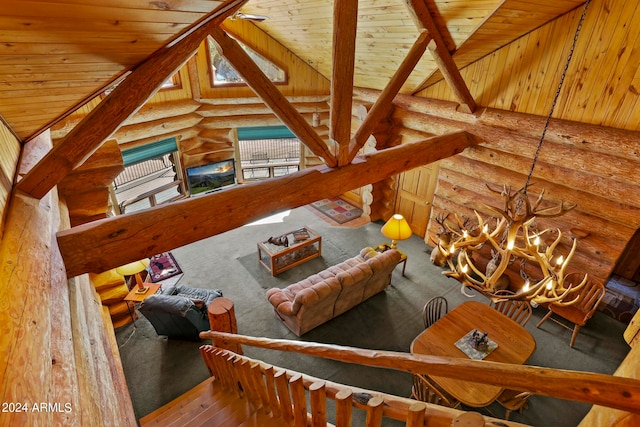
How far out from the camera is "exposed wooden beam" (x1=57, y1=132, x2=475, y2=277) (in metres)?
2.66

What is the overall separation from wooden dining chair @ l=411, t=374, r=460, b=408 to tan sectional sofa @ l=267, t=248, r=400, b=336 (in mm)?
1654

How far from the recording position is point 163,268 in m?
6.42

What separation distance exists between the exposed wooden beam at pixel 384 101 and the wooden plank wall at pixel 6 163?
10.2 ft

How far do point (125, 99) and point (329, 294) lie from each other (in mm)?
3416

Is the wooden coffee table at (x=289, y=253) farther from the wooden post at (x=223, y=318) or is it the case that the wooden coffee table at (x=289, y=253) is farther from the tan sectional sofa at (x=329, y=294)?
the wooden post at (x=223, y=318)

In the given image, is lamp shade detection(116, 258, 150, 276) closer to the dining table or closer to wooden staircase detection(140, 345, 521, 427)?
wooden staircase detection(140, 345, 521, 427)

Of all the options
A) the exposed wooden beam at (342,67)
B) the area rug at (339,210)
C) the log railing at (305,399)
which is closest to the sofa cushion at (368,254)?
the area rug at (339,210)

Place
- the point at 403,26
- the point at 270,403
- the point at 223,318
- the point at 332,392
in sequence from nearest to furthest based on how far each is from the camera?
1. the point at 332,392
2. the point at 270,403
3. the point at 223,318
4. the point at 403,26

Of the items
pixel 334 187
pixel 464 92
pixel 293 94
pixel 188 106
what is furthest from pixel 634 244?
pixel 188 106

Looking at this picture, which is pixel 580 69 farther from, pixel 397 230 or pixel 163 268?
pixel 163 268

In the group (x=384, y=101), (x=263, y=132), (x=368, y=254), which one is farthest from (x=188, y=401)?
(x=263, y=132)

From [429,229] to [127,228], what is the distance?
604cm

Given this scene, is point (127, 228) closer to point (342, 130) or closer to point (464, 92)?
point (342, 130)

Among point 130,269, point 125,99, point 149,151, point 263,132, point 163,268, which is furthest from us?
point 263,132
